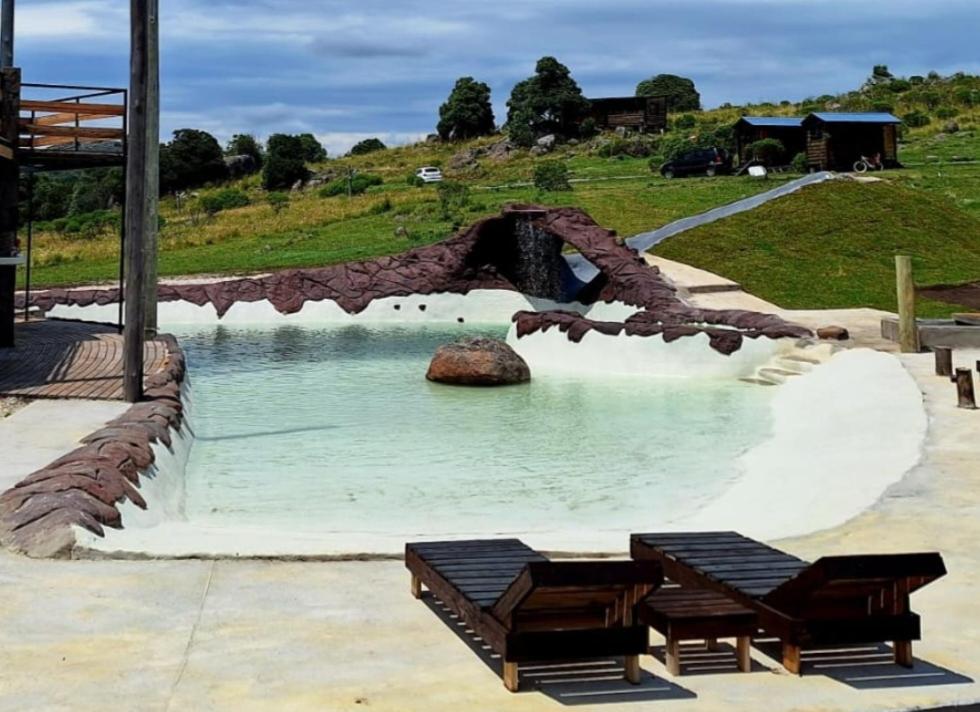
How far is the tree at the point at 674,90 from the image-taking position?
301 feet

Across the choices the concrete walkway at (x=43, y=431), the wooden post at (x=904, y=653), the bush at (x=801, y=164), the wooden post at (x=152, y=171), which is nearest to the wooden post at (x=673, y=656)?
the wooden post at (x=904, y=653)

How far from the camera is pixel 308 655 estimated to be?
5.61 m

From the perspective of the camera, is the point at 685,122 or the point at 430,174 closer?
the point at 430,174

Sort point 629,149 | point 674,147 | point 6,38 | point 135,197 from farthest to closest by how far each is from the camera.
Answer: point 629,149
point 674,147
point 6,38
point 135,197

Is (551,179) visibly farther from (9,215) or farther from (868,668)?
(868,668)

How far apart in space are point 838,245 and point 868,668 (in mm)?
29756

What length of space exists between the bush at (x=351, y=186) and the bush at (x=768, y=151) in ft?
59.2

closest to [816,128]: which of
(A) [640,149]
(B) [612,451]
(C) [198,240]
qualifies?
(A) [640,149]

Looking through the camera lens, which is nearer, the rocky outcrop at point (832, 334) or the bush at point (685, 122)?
the rocky outcrop at point (832, 334)

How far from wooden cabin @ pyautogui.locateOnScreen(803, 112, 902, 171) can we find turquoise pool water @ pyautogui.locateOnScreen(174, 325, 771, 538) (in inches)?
1332

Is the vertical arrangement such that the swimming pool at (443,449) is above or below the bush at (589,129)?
below

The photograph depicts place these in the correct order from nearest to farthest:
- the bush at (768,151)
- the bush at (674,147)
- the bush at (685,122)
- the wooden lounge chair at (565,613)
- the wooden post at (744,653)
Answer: the wooden lounge chair at (565,613)
the wooden post at (744,653)
the bush at (768,151)
the bush at (674,147)
the bush at (685,122)

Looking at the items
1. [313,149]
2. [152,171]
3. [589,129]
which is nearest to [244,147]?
[313,149]

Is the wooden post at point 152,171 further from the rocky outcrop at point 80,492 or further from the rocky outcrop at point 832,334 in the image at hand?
the rocky outcrop at point 832,334
